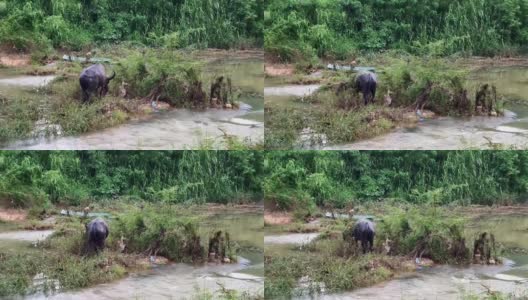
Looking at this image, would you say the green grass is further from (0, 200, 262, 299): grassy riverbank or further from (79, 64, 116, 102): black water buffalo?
(79, 64, 116, 102): black water buffalo

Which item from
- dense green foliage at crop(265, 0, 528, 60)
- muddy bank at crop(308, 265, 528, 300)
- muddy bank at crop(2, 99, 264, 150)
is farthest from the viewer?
dense green foliage at crop(265, 0, 528, 60)

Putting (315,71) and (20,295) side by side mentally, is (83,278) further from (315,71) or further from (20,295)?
(315,71)

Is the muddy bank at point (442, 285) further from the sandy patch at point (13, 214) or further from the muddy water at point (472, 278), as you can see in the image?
the sandy patch at point (13, 214)

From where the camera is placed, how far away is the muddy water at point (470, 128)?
6.23 metres

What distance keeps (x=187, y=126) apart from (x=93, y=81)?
0.73 meters

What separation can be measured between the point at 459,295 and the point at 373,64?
1.75m

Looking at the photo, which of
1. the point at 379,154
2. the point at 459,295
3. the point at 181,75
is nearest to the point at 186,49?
the point at 181,75

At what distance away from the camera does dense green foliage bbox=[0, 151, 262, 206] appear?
6152 millimetres

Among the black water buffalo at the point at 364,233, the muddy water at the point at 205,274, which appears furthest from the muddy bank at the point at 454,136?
the muddy water at the point at 205,274

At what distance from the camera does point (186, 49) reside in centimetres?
634

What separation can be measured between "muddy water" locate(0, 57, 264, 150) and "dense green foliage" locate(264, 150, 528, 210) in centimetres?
33

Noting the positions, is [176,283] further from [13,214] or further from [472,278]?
[472,278]

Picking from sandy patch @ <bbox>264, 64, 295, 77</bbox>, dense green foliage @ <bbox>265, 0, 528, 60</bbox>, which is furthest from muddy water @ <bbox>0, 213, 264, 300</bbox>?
dense green foliage @ <bbox>265, 0, 528, 60</bbox>

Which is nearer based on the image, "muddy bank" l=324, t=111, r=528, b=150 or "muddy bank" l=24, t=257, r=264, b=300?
"muddy bank" l=24, t=257, r=264, b=300
